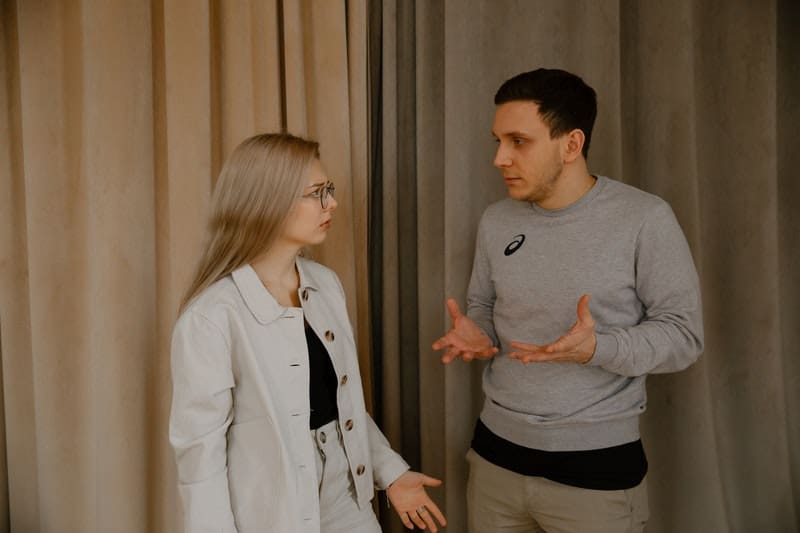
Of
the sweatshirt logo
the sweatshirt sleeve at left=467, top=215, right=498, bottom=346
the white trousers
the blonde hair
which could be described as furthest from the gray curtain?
the blonde hair

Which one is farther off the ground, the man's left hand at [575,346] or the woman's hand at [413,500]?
the man's left hand at [575,346]

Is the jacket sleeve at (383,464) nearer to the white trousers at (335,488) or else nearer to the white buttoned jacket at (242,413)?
the white trousers at (335,488)

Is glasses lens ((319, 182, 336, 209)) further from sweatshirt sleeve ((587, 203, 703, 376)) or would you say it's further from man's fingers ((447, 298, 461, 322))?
sweatshirt sleeve ((587, 203, 703, 376))

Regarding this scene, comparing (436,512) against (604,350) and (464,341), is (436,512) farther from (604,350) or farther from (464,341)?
(604,350)

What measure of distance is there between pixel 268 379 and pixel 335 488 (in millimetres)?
297

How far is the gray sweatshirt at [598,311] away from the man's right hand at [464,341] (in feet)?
0.18

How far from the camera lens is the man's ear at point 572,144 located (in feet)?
4.68

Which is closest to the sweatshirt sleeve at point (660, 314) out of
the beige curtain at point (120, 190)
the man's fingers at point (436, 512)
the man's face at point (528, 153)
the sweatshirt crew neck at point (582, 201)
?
the sweatshirt crew neck at point (582, 201)

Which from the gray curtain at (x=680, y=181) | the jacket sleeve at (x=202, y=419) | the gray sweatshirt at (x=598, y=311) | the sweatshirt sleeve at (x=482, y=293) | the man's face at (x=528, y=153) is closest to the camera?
the jacket sleeve at (x=202, y=419)

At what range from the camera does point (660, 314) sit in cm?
132

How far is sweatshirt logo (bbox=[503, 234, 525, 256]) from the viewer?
1.48 metres

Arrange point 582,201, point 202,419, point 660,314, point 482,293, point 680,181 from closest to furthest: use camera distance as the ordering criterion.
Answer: point 202,419
point 660,314
point 582,201
point 482,293
point 680,181

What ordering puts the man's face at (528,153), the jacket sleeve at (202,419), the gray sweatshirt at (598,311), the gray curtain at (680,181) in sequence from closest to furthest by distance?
the jacket sleeve at (202,419), the gray sweatshirt at (598,311), the man's face at (528,153), the gray curtain at (680,181)

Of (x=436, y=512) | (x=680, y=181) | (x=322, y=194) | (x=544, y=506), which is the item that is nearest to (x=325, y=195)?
(x=322, y=194)
